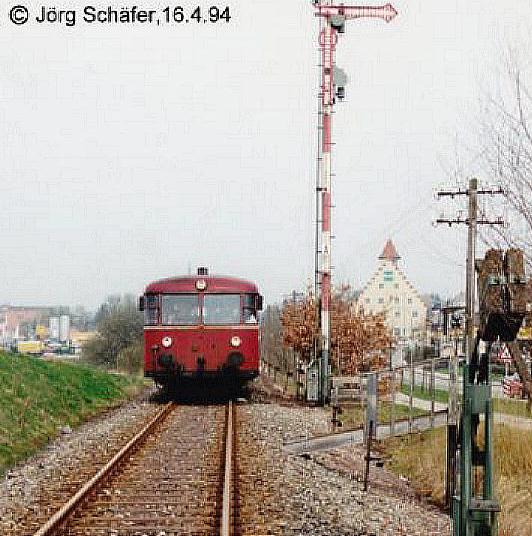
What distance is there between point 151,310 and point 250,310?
2.01m

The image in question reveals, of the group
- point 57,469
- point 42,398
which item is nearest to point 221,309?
point 42,398

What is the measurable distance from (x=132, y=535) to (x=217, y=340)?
11.7 metres

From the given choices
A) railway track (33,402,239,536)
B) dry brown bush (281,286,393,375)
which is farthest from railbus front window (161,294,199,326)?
dry brown bush (281,286,393,375)

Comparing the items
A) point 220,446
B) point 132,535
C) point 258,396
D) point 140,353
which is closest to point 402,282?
point 140,353

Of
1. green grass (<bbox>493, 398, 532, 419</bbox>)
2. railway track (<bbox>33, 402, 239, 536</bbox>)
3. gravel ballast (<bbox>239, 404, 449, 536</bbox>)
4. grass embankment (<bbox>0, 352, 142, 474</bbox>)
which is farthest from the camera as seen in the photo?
green grass (<bbox>493, 398, 532, 419</bbox>)

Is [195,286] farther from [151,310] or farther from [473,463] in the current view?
[473,463]

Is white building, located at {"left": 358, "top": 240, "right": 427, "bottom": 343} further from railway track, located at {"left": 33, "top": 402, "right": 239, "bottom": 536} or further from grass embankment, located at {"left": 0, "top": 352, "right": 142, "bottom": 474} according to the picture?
railway track, located at {"left": 33, "top": 402, "right": 239, "bottom": 536}

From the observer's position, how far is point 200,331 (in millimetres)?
19562

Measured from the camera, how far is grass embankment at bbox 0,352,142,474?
567 inches

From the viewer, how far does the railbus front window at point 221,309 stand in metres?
19.7

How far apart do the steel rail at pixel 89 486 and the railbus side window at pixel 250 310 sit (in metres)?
4.42

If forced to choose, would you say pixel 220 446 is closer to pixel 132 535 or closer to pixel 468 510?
pixel 132 535

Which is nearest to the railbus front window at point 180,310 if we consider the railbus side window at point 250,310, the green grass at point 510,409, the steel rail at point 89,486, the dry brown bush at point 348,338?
the railbus side window at point 250,310

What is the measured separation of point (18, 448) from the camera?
13.6 meters
